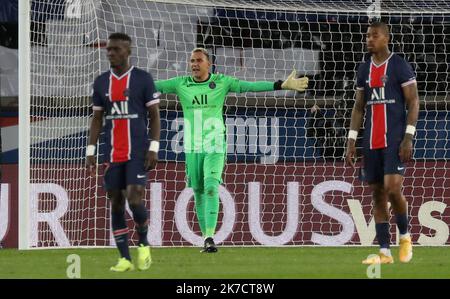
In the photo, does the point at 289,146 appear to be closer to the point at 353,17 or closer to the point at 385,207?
the point at 353,17

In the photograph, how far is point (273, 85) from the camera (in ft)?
45.9

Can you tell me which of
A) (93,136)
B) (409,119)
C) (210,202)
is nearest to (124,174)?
(93,136)

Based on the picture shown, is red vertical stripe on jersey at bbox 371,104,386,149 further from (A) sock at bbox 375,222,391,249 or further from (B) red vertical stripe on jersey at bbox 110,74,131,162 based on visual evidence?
(B) red vertical stripe on jersey at bbox 110,74,131,162

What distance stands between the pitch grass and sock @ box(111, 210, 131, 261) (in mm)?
211

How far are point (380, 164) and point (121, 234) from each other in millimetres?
2474

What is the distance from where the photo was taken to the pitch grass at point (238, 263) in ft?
35.9

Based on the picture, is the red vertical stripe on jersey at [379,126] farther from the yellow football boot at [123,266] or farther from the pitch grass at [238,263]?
the yellow football boot at [123,266]

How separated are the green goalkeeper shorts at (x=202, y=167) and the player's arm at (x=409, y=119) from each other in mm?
2755

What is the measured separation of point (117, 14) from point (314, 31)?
2.46m

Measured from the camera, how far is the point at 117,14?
16.4 metres

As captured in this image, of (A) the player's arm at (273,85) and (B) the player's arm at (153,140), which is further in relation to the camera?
(A) the player's arm at (273,85)

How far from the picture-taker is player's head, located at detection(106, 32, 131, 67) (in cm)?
1126

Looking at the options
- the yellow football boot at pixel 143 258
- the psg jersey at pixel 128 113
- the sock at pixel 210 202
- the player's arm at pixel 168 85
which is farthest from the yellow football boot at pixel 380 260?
the player's arm at pixel 168 85

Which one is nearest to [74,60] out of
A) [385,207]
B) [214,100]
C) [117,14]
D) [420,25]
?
[117,14]
